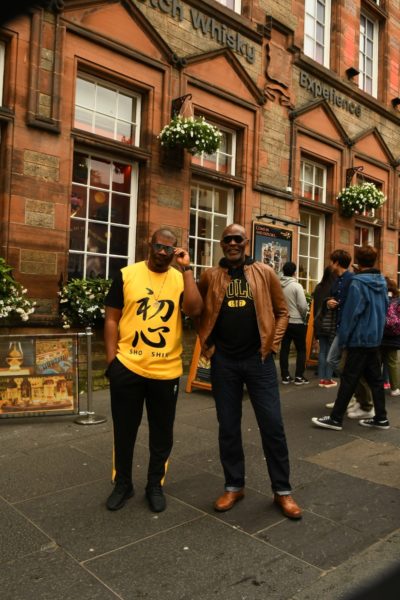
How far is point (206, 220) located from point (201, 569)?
24.6 ft

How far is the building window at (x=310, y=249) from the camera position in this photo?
38.4 ft

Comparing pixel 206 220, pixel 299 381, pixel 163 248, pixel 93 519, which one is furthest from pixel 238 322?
pixel 206 220

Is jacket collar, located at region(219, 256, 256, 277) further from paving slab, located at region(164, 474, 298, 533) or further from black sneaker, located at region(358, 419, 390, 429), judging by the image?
black sneaker, located at region(358, 419, 390, 429)

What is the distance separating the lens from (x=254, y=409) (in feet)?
11.6

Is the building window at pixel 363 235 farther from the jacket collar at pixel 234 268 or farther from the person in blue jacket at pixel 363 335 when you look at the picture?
the jacket collar at pixel 234 268

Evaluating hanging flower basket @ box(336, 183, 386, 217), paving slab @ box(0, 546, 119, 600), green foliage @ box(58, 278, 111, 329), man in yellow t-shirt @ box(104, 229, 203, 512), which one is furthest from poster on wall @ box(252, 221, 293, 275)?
paving slab @ box(0, 546, 119, 600)

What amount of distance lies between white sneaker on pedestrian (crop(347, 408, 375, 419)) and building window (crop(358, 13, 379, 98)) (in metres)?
10.2

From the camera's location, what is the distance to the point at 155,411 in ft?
11.5

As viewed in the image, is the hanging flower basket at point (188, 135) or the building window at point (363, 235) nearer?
the hanging flower basket at point (188, 135)

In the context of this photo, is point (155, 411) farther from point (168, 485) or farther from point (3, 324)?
point (3, 324)

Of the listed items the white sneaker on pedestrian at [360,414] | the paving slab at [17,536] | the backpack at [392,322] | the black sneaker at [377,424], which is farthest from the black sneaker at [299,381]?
the paving slab at [17,536]

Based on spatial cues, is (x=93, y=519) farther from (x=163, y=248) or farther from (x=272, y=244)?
(x=272, y=244)

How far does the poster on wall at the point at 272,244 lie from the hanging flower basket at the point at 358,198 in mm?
2110

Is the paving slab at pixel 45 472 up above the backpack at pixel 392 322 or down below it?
below
